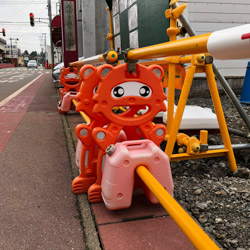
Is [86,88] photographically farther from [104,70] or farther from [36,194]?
[36,194]

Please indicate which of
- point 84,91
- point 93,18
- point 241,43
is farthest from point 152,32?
point 93,18

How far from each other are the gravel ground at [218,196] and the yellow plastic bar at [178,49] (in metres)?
1.17

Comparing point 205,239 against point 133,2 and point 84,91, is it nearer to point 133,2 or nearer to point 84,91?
point 84,91

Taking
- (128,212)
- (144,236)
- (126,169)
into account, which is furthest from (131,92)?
(144,236)

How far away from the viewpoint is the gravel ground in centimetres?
176

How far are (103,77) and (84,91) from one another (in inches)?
11.5

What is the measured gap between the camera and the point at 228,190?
2.28 meters

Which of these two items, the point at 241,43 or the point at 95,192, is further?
the point at 95,192

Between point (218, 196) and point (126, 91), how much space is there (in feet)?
3.75

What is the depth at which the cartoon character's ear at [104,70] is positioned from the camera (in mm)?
1874

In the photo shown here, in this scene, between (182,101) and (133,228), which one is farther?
(182,101)

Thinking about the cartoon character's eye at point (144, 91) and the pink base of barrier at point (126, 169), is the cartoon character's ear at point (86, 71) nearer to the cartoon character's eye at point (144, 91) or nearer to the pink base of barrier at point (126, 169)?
the cartoon character's eye at point (144, 91)

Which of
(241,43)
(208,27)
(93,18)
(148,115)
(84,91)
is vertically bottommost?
(148,115)

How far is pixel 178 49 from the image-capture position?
1413mm
